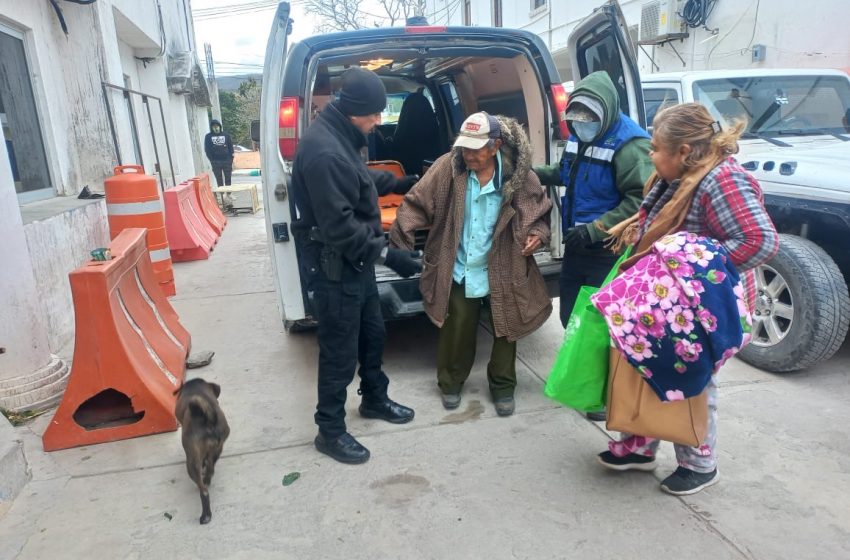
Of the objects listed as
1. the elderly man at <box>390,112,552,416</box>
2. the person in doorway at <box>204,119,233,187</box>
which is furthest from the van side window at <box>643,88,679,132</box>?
the person in doorway at <box>204,119,233,187</box>

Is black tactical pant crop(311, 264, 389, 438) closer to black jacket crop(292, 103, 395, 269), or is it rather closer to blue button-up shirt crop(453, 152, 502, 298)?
black jacket crop(292, 103, 395, 269)

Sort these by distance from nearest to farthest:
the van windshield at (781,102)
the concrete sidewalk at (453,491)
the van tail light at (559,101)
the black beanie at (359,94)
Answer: the concrete sidewalk at (453,491)
the black beanie at (359,94)
the van tail light at (559,101)
the van windshield at (781,102)

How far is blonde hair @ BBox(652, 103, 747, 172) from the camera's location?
236cm

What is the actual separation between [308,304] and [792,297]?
10.1 feet

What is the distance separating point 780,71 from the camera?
5.54m

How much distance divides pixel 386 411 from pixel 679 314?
1783 millimetres

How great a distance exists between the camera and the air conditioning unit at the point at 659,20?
11.1 m

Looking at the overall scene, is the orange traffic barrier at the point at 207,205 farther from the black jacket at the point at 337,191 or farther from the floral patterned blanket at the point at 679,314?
the floral patterned blanket at the point at 679,314

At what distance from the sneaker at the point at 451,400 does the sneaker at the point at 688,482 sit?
129 centimetres

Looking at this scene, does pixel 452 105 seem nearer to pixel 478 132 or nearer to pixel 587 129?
pixel 478 132

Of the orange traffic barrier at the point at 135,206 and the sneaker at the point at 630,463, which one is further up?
the orange traffic barrier at the point at 135,206

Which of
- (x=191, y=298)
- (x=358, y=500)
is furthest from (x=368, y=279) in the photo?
(x=191, y=298)

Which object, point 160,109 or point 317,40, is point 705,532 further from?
point 160,109

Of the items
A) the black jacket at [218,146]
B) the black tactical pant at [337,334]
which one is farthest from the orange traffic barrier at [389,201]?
the black jacket at [218,146]
